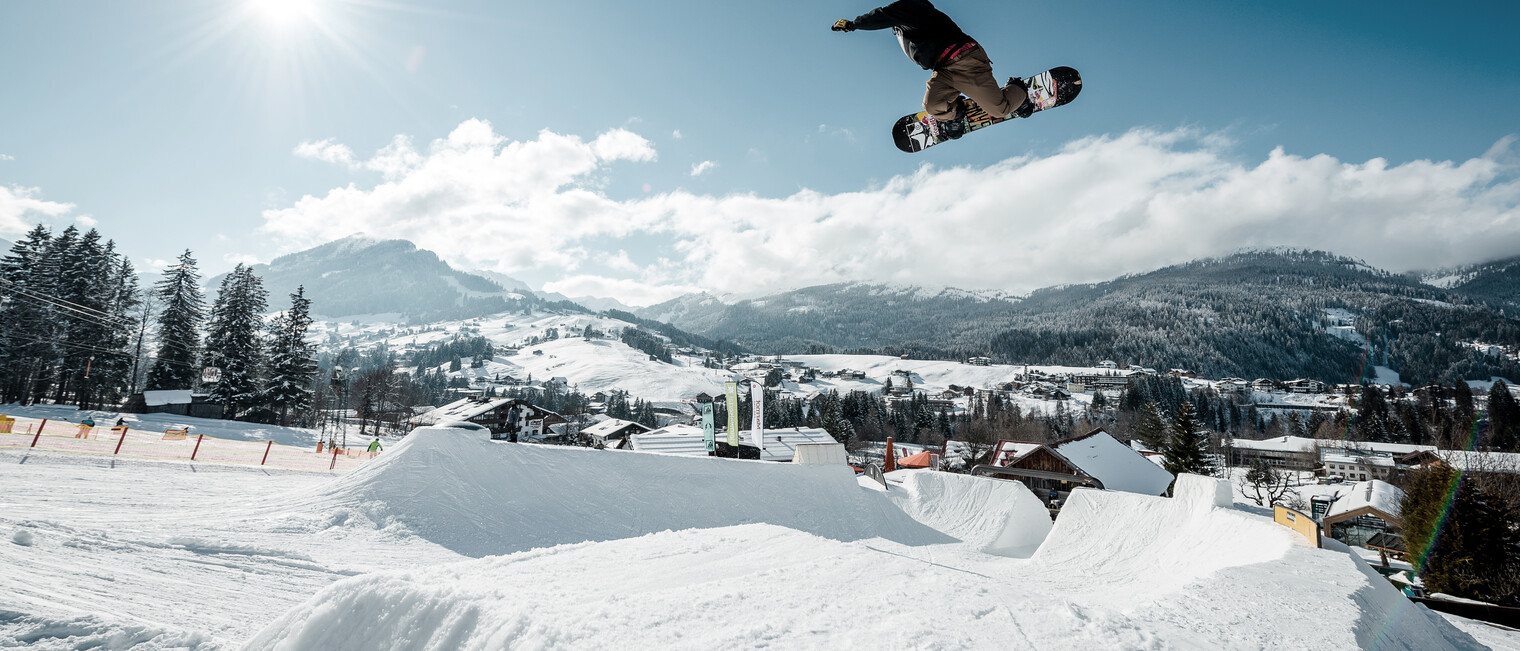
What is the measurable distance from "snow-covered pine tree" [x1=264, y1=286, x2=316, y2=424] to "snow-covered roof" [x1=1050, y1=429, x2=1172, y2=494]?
49.4 m

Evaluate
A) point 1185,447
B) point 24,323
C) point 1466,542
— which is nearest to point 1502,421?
point 1185,447

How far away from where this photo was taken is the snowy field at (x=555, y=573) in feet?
12.1

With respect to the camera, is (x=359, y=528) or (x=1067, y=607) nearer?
(x=1067, y=607)

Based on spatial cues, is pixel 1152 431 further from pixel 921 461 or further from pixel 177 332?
pixel 177 332

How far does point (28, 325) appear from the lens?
1222 inches

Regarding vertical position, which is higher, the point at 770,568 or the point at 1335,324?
the point at 1335,324

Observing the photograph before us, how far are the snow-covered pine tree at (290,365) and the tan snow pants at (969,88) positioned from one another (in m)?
45.1

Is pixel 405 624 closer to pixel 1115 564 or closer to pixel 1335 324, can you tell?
pixel 1115 564

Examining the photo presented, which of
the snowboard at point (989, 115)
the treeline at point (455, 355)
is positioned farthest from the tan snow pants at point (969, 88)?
the treeline at point (455, 355)

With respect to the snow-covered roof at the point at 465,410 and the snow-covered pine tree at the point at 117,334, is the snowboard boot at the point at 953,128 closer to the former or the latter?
the snow-covered pine tree at the point at 117,334

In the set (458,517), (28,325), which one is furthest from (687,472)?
(28,325)

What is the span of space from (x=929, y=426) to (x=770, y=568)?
276 ft

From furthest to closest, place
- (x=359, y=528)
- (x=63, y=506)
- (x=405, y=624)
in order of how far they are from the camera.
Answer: (x=359, y=528) → (x=63, y=506) → (x=405, y=624)

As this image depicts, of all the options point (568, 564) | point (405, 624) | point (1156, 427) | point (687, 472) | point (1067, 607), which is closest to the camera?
point (405, 624)
